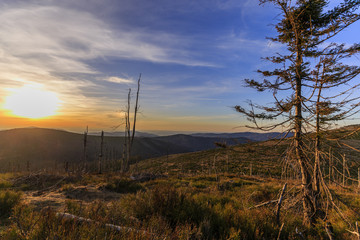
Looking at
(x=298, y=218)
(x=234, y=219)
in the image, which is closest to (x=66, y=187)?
(x=234, y=219)

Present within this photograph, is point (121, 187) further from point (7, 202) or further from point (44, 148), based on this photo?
point (44, 148)

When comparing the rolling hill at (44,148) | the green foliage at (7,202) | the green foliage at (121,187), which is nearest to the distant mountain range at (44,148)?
the rolling hill at (44,148)

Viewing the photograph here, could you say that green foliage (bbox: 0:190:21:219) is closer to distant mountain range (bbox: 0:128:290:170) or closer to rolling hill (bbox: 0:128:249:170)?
rolling hill (bbox: 0:128:249:170)

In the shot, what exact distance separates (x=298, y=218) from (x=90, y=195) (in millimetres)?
9371

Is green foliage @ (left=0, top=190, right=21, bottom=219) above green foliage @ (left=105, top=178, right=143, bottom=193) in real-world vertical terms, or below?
above

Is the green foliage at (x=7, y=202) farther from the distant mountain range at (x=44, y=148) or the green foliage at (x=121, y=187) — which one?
the distant mountain range at (x=44, y=148)

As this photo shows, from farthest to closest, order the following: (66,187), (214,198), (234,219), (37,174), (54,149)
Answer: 1. (54,149)
2. (37,174)
3. (66,187)
4. (214,198)
5. (234,219)

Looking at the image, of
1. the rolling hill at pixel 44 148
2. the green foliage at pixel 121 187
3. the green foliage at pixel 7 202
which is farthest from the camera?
the rolling hill at pixel 44 148

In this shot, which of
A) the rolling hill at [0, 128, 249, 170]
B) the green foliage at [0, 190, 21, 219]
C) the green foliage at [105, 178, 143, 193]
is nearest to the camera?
the green foliage at [0, 190, 21, 219]

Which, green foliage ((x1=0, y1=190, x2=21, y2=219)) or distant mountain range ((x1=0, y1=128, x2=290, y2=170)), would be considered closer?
green foliage ((x1=0, y1=190, x2=21, y2=219))

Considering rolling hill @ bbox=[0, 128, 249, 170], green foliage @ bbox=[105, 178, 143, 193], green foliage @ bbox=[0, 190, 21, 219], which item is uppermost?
green foliage @ bbox=[0, 190, 21, 219]

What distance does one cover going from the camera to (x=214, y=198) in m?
7.51

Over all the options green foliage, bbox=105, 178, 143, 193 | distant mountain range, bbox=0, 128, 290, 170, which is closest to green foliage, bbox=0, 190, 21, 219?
green foliage, bbox=105, 178, 143, 193

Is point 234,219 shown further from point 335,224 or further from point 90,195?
point 90,195
